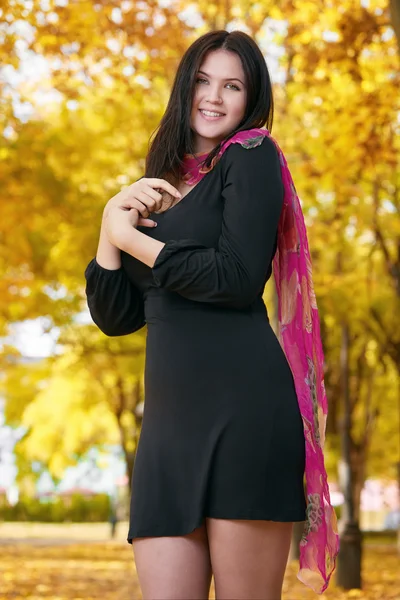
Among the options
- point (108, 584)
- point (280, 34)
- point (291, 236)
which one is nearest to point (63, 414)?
point (108, 584)

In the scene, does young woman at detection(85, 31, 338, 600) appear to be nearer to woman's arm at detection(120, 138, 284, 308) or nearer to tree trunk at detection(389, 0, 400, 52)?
woman's arm at detection(120, 138, 284, 308)

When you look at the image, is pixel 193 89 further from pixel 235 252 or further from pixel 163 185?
pixel 235 252

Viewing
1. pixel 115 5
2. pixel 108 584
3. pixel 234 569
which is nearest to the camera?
pixel 234 569

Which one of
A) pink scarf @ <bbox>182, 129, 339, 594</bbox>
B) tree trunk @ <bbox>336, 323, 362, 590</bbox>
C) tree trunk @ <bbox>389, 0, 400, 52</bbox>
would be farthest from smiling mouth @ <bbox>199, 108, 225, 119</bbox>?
tree trunk @ <bbox>336, 323, 362, 590</bbox>

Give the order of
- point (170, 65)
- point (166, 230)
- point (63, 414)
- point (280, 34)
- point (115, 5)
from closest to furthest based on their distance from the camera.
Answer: point (166, 230), point (115, 5), point (170, 65), point (280, 34), point (63, 414)

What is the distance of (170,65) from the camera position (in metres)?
10.8

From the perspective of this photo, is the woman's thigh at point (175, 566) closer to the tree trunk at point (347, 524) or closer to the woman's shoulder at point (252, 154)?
the woman's shoulder at point (252, 154)

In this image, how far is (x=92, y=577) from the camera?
13633mm

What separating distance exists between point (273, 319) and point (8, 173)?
139 inches

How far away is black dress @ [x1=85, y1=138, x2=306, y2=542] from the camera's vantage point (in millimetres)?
2451

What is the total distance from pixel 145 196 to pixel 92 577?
11772 millimetres

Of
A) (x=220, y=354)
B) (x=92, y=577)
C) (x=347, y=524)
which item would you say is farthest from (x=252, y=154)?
(x=92, y=577)

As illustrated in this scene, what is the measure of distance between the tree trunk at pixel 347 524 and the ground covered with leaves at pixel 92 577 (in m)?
0.20

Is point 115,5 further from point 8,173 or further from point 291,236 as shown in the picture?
point 291,236
